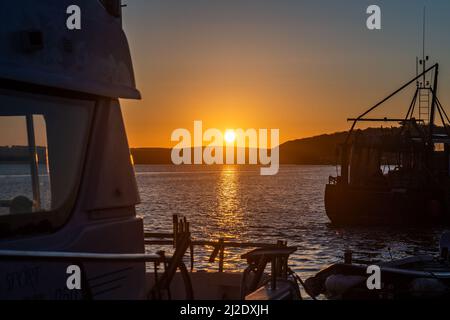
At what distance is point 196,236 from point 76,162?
4967cm

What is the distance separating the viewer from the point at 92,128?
610cm

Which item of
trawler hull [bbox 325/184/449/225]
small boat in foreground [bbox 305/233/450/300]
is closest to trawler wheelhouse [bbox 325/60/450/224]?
trawler hull [bbox 325/184/449/225]

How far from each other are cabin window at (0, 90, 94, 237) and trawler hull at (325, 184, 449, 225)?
46566mm

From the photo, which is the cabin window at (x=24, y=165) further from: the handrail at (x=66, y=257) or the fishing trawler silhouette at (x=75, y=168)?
the handrail at (x=66, y=257)

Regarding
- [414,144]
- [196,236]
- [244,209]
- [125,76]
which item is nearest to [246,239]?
[196,236]

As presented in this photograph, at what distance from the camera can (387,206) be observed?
52094mm

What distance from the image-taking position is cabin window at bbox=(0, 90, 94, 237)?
5328 millimetres

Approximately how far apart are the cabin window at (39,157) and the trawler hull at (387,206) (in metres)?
46.6

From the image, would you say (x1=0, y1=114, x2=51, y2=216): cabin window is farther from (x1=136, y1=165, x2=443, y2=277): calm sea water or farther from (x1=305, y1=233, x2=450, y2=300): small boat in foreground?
(x1=136, y1=165, x2=443, y2=277): calm sea water

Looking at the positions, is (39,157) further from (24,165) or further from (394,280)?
(394,280)

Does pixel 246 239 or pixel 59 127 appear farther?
pixel 246 239

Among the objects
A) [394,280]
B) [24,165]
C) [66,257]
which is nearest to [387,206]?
[394,280]

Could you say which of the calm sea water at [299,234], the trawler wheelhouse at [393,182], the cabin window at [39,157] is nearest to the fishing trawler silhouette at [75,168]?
the cabin window at [39,157]
